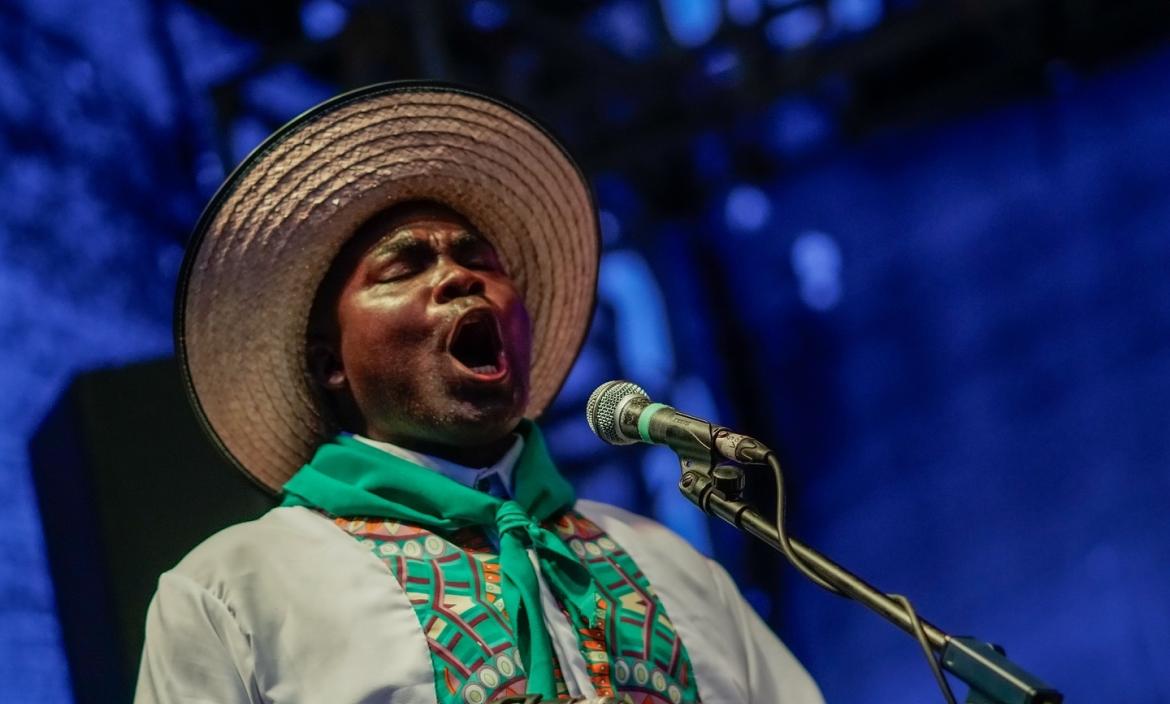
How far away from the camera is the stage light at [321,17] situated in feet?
15.3

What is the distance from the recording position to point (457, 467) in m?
2.51

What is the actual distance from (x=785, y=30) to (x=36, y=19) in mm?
2897

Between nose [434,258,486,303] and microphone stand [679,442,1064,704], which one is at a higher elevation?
nose [434,258,486,303]

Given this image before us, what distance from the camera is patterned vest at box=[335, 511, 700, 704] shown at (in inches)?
86.8

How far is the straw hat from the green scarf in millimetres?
284

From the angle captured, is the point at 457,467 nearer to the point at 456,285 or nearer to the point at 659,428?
the point at 456,285

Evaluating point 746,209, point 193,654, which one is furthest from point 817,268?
point 193,654

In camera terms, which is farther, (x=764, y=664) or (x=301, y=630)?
(x=764, y=664)

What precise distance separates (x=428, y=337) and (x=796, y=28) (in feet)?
10.6

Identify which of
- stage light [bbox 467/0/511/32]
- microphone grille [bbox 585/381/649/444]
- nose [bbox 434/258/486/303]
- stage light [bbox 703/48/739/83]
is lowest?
microphone grille [bbox 585/381/649/444]

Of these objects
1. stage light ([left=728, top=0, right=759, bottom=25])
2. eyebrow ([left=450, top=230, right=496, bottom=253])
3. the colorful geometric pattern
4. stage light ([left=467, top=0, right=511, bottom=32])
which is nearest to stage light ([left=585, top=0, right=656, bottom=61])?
stage light ([left=728, top=0, right=759, bottom=25])

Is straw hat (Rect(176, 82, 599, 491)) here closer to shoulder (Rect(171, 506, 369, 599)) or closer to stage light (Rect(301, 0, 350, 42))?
shoulder (Rect(171, 506, 369, 599))

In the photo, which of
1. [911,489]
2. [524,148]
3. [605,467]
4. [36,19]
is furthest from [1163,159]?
[36,19]

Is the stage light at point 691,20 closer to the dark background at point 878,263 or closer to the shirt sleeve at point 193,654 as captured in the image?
the dark background at point 878,263
